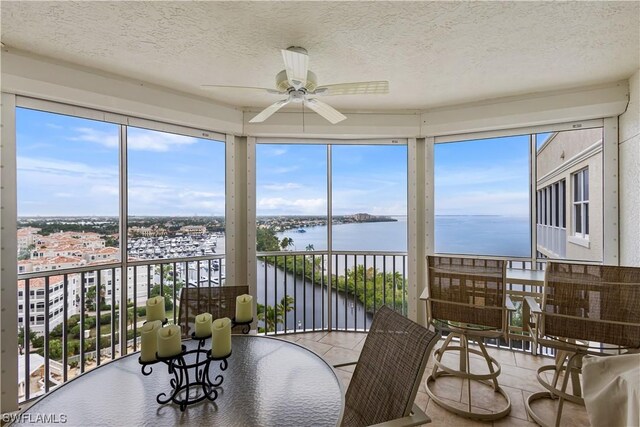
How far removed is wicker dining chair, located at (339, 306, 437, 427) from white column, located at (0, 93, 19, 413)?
2.48 m

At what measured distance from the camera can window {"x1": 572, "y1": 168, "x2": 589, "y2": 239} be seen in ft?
9.38

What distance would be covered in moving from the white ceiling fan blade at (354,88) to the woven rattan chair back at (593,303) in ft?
5.35

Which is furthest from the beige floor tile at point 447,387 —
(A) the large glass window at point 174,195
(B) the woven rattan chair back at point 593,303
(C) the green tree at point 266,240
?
(A) the large glass window at point 174,195

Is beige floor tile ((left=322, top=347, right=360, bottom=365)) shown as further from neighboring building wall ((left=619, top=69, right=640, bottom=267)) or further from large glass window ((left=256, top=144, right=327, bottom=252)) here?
neighboring building wall ((left=619, top=69, right=640, bottom=267))

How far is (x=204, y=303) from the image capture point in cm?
204

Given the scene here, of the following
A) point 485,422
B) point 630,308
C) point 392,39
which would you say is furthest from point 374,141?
point 485,422

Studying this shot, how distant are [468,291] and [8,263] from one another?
3.39 meters

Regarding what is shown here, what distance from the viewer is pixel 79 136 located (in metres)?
2.50

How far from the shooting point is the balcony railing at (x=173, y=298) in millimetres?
2369

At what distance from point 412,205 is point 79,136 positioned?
10.8 ft

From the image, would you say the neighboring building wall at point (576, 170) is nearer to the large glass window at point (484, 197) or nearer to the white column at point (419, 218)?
the large glass window at point (484, 197)

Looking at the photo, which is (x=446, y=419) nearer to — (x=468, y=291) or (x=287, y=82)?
(x=468, y=291)

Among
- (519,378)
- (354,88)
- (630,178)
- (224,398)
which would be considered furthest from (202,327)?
(630,178)

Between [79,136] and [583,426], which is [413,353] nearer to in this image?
[583,426]
